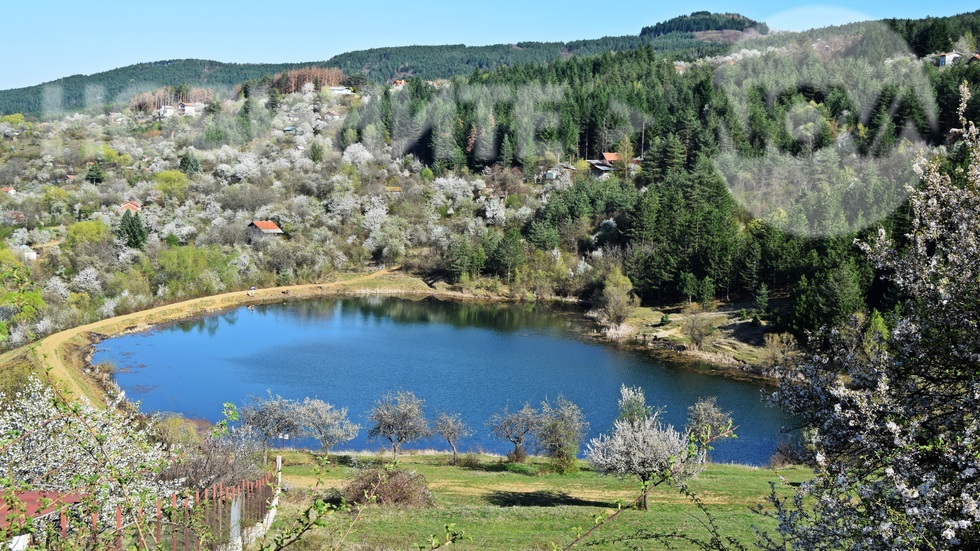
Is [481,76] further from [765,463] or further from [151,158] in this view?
[765,463]

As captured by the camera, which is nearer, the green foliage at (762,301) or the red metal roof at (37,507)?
the red metal roof at (37,507)

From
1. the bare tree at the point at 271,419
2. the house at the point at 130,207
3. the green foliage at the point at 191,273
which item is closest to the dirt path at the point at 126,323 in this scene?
the green foliage at the point at 191,273

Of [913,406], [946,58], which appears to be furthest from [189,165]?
[913,406]

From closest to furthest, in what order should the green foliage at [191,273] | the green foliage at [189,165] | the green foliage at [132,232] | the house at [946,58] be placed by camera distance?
1. the green foliage at [191,273]
2. the green foliage at [132,232]
3. the green foliage at [189,165]
4. the house at [946,58]

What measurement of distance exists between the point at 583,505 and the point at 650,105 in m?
70.8

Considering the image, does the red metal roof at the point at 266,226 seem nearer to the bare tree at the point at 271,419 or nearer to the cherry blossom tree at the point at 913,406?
the bare tree at the point at 271,419

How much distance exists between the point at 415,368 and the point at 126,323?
21539 mm

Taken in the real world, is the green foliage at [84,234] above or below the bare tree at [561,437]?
above

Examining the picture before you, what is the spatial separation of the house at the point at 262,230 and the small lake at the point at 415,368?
1278cm

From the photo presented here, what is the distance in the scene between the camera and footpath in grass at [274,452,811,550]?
13.6 meters

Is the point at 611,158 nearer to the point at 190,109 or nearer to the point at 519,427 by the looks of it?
the point at 519,427

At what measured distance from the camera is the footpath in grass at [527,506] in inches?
535

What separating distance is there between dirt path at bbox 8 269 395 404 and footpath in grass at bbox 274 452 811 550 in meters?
13.8

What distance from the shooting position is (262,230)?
6681cm
